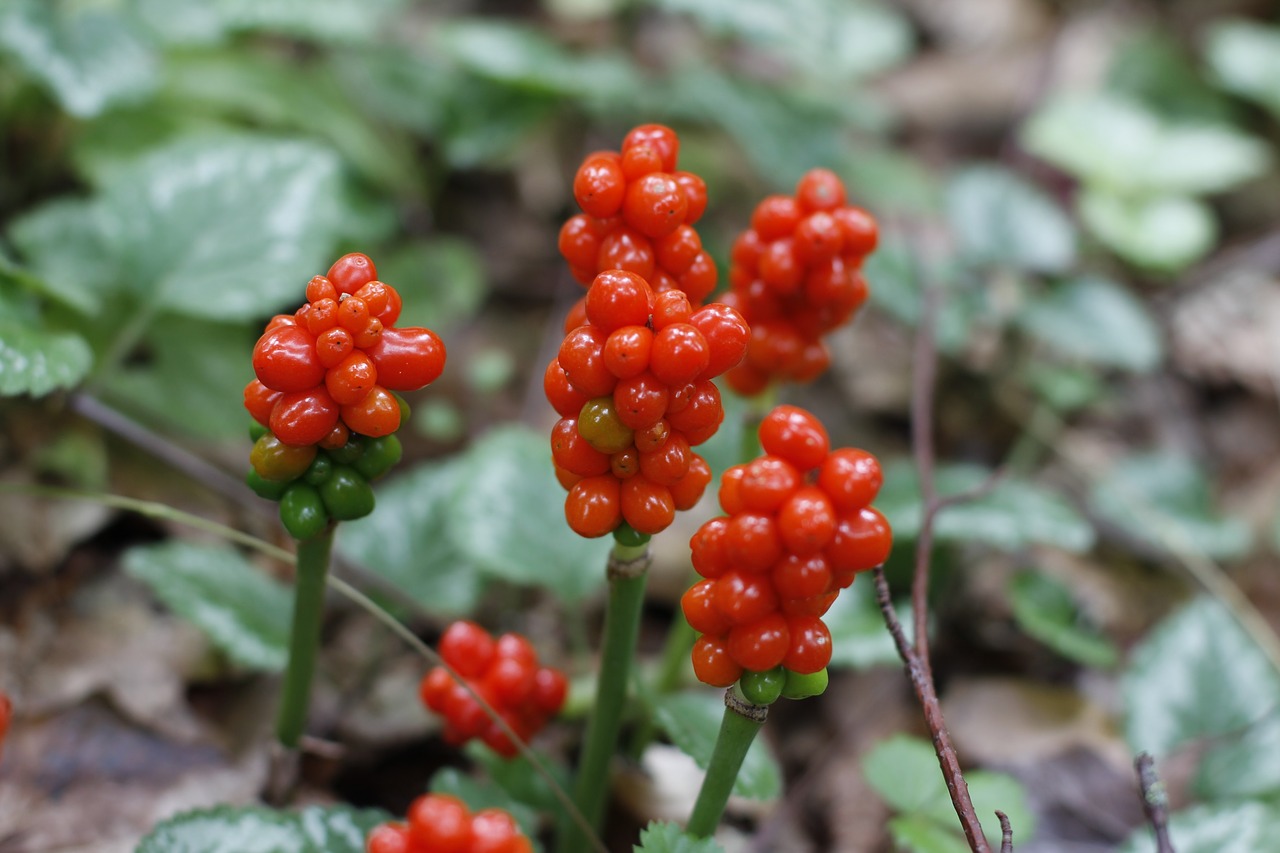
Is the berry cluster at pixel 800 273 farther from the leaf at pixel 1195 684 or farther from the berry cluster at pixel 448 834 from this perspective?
the leaf at pixel 1195 684

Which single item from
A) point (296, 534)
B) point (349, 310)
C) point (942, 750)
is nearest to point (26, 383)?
point (296, 534)

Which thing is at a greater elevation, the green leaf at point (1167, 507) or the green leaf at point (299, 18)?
the green leaf at point (299, 18)

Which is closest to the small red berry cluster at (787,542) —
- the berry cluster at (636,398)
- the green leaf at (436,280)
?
the berry cluster at (636,398)

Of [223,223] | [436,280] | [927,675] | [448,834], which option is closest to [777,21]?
[436,280]

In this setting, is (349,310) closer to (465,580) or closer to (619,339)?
(619,339)

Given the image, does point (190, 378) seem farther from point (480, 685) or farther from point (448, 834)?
point (448, 834)

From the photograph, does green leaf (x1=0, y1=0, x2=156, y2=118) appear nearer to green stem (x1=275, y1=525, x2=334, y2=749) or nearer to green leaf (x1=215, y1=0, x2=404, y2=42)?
green leaf (x1=215, y1=0, x2=404, y2=42)
